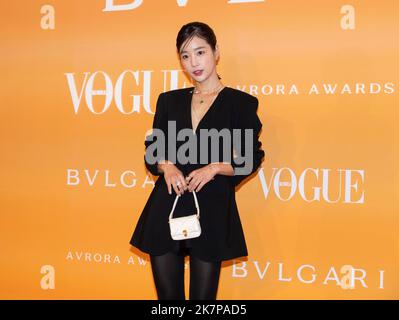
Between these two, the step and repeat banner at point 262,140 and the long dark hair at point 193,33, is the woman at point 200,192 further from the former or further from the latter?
the step and repeat banner at point 262,140

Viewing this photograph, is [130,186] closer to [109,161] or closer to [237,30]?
[109,161]

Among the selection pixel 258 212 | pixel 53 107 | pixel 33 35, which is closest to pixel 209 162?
pixel 258 212

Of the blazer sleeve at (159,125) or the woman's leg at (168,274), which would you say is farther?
the blazer sleeve at (159,125)

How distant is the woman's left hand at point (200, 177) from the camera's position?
1846 millimetres

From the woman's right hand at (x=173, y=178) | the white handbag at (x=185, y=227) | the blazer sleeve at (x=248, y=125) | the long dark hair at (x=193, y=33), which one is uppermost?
the long dark hair at (x=193, y=33)

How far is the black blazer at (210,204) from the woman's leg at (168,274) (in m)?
0.04

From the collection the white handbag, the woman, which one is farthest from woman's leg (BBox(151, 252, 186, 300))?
the white handbag

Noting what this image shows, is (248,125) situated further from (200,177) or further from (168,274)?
(168,274)

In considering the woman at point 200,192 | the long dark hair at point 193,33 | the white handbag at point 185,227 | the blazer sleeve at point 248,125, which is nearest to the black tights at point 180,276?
the woman at point 200,192

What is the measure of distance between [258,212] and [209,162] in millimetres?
775

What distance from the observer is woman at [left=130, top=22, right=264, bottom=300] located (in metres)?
1.85

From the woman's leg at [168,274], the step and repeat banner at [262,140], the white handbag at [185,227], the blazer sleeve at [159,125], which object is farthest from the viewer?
the step and repeat banner at [262,140]

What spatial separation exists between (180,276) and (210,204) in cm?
31

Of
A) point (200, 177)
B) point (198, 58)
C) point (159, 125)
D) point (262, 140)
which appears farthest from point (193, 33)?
point (262, 140)
